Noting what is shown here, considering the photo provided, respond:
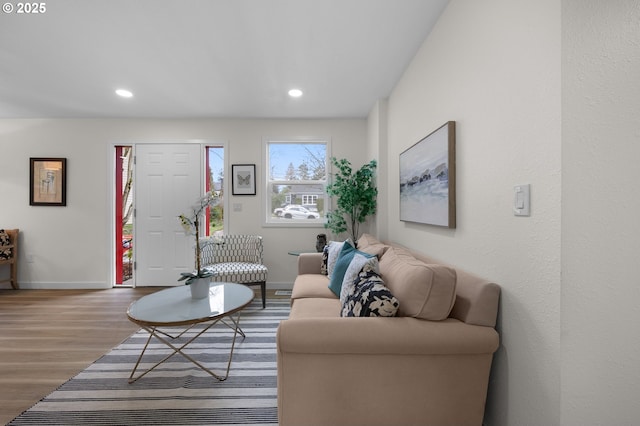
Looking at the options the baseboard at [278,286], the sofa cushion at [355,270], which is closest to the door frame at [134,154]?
the baseboard at [278,286]

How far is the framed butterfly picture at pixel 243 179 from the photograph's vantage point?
413 cm

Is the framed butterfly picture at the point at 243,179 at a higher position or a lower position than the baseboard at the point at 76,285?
higher

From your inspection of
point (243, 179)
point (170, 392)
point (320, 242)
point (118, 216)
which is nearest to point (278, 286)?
point (320, 242)

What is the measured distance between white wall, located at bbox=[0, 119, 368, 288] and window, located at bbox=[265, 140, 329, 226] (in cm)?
17

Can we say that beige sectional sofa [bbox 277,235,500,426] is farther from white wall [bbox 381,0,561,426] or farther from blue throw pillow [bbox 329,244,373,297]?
blue throw pillow [bbox 329,244,373,297]

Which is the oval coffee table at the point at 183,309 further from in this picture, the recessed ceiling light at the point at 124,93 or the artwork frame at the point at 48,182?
the artwork frame at the point at 48,182

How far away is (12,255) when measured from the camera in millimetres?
3965

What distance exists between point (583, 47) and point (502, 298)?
1.02m

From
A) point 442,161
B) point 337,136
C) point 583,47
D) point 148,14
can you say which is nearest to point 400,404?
point 442,161

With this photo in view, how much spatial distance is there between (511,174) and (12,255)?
583 cm

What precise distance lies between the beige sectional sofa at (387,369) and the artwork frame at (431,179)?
671mm

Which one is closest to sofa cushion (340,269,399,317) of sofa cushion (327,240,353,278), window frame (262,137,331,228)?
sofa cushion (327,240,353,278)

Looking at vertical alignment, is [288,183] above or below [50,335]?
above

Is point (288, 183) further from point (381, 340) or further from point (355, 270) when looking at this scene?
point (381, 340)
